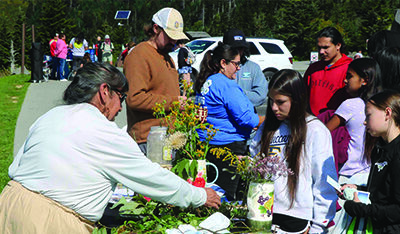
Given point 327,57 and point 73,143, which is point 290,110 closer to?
point 73,143

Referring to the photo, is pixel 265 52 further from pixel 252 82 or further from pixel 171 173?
pixel 171 173

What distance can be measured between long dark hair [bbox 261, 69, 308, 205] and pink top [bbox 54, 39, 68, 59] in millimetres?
16187

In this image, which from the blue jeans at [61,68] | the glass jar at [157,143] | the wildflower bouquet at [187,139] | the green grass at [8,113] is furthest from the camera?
the blue jeans at [61,68]

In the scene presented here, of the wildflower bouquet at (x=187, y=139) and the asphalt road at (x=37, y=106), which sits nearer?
the wildflower bouquet at (x=187, y=139)

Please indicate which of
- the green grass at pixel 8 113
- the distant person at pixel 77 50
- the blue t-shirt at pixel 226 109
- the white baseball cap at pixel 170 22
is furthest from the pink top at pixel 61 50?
the blue t-shirt at pixel 226 109

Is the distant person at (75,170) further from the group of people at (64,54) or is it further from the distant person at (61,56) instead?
the distant person at (61,56)

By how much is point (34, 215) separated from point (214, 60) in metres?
2.12

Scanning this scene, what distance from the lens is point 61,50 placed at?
1791 centimetres

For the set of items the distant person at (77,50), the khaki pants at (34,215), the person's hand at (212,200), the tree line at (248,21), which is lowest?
the tree line at (248,21)

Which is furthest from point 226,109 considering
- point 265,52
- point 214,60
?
point 265,52

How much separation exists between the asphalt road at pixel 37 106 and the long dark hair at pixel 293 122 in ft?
16.9

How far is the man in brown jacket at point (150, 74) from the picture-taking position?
3.57 meters

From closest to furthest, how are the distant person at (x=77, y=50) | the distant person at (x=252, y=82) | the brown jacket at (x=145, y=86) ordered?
the brown jacket at (x=145, y=86) < the distant person at (x=252, y=82) < the distant person at (x=77, y=50)

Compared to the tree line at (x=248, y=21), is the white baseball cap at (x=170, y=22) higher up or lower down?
higher up
